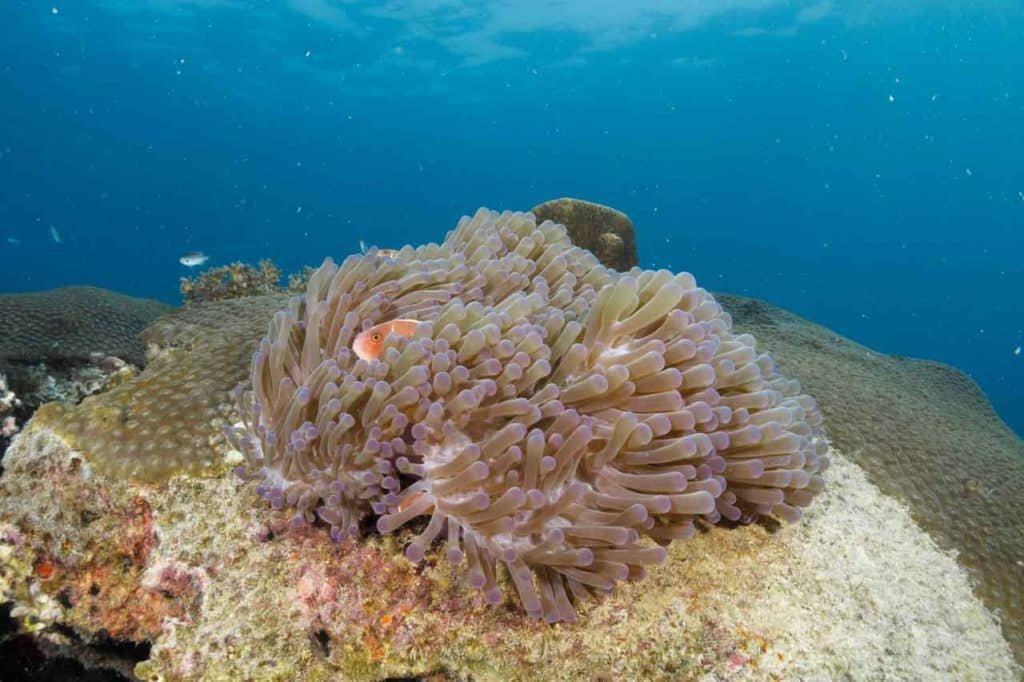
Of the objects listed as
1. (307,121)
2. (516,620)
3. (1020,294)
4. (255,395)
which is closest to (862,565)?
(516,620)

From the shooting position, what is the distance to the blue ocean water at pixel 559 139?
52.9 metres

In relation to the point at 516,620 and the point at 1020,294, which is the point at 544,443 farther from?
the point at 1020,294

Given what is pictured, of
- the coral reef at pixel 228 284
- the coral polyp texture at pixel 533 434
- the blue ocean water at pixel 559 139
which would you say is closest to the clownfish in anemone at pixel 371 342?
the coral polyp texture at pixel 533 434

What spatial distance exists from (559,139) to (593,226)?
94.1m

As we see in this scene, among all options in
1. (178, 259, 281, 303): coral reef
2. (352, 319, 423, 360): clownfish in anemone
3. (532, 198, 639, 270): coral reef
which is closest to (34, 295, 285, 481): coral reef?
(352, 319, 423, 360): clownfish in anemone

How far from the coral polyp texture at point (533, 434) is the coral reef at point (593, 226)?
4.93m

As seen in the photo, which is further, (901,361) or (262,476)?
(901,361)

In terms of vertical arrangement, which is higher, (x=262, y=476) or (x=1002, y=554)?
(x=262, y=476)

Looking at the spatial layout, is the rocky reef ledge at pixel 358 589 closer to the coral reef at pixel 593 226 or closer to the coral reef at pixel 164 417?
the coral reef at pixel 164 417

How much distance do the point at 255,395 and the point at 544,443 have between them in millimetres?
1367

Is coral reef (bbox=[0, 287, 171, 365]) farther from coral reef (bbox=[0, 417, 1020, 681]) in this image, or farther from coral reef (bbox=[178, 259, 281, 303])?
coral reef (bbox=[0, 417, 1020, 681])

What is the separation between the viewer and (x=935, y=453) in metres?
4.29

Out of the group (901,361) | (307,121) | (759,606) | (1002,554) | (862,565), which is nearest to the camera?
(759,606)

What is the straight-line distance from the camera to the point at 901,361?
23.9 ft
